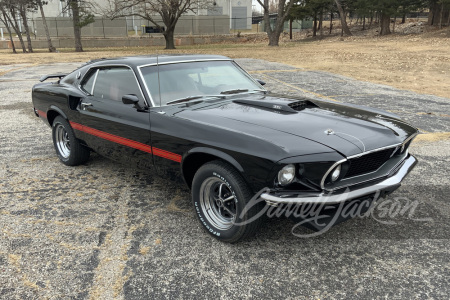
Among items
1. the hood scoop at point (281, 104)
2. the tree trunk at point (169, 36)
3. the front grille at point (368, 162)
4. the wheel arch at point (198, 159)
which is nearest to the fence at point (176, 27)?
the tree trunk at point (169, 36)

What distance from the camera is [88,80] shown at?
4.58 metres

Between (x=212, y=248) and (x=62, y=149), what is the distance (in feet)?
9.98

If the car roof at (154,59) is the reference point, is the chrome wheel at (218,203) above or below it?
below

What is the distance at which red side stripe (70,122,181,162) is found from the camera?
3.36 metres

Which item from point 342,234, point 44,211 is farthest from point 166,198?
point 342,234

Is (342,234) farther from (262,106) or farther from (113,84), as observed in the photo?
(113,84)

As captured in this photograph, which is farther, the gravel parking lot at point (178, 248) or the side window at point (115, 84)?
the side window at point (115, 84)

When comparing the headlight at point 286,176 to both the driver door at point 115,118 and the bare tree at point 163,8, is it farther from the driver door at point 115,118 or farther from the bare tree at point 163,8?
the bare tree at point 163,8

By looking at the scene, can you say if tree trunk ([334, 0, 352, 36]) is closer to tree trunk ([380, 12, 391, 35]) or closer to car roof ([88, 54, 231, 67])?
tree trunk ([380, 12, 391, 35])

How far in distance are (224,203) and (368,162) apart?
3.86 ft

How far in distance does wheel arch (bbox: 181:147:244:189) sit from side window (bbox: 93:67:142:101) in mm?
911

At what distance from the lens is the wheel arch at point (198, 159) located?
283cm

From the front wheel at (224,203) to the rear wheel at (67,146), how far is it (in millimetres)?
2207

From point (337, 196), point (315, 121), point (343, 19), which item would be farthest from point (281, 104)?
point (343, 19)
